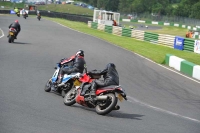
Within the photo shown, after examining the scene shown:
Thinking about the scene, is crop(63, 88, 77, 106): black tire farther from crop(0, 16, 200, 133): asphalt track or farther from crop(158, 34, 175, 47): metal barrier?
crop(158, 34, 175, 47): metal barrier

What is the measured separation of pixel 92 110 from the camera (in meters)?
10.8

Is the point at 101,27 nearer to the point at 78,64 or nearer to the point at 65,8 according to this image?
the point at 78,64

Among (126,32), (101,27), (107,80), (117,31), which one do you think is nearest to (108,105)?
(107,80)

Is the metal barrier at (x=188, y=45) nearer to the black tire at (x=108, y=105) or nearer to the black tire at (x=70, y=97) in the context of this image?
the black tire at (x=70, y=97)

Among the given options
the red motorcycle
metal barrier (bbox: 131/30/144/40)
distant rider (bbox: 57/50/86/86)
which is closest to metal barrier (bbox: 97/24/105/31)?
metal barrier (bbox: 131/30/144/40)

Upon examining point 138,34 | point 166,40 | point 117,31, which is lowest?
point 117,31

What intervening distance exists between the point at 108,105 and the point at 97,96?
32 cm

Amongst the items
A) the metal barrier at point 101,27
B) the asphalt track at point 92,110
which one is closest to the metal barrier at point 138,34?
the metal barrier at point 101,27

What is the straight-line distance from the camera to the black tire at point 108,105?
32.1 feet

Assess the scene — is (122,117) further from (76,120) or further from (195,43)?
(195,43)

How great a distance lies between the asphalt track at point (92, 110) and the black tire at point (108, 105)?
14 cm

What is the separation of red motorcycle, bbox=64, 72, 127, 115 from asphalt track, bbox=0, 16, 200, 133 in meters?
0.19

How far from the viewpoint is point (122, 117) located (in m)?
10.3

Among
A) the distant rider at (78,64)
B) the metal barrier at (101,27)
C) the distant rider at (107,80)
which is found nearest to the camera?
the distant rider at (107,80)
